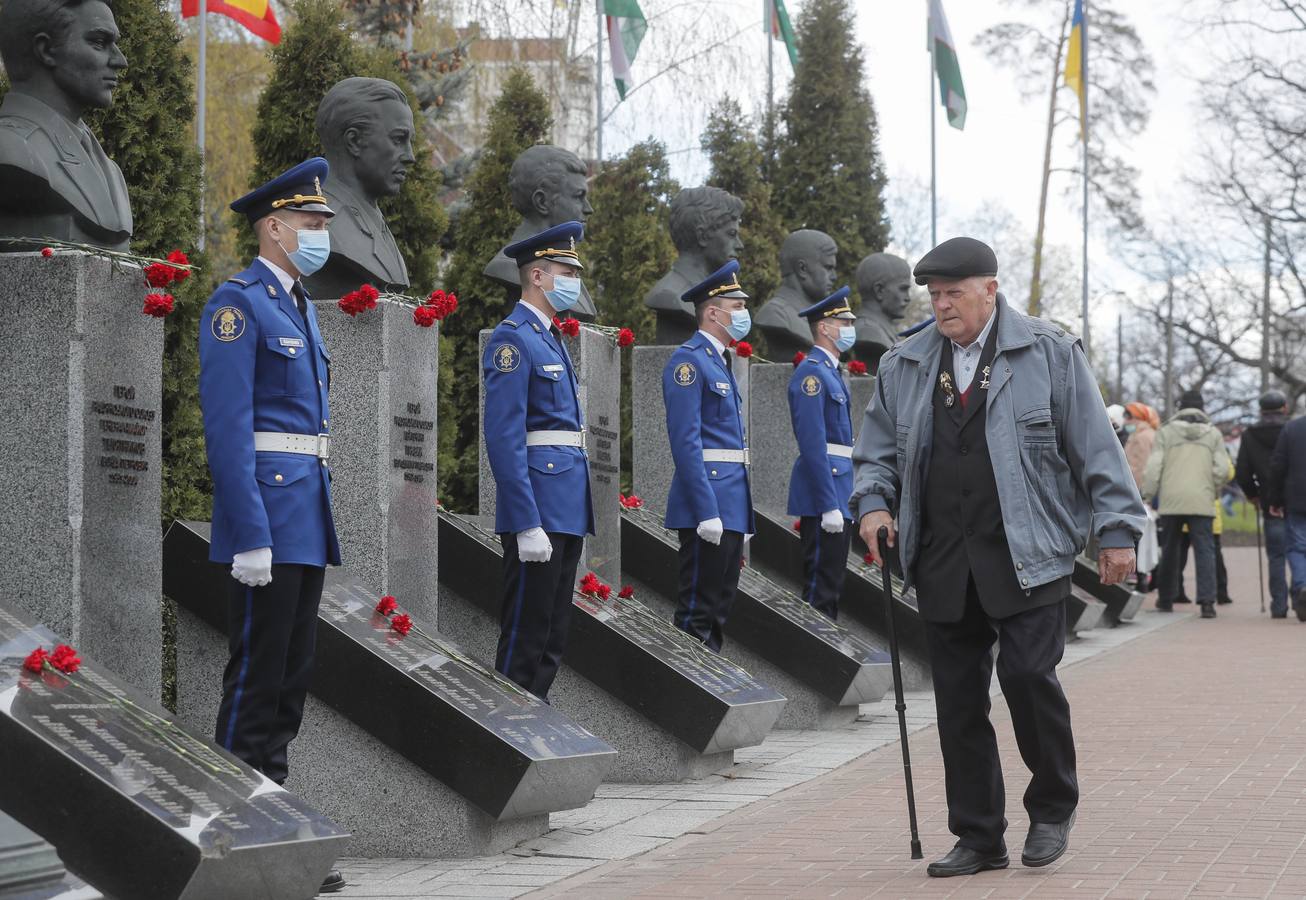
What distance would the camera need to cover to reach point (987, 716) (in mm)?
5945

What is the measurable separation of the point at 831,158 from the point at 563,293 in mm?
12787

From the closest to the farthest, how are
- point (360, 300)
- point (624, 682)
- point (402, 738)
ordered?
point (402, 738) → point (360, 300) → point (624, 682)

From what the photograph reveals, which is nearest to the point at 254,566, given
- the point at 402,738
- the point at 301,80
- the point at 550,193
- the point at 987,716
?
the point at 402,738

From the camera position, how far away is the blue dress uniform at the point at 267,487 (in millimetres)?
Answer: 5812

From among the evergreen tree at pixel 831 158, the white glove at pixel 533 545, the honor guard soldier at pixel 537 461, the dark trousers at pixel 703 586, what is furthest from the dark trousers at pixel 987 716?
the evergreen tree at pixel 831 158

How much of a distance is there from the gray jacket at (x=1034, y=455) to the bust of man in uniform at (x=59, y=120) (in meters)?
2.69

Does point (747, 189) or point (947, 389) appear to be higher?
point (747, 189)

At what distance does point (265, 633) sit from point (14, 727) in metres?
1.07

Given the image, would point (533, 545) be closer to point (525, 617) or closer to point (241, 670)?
point (525, 617)

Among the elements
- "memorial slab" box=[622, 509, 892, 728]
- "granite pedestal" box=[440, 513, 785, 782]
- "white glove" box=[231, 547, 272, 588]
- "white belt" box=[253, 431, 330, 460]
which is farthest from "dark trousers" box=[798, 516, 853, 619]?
"white glove" box=[231, 547, 272, 588]

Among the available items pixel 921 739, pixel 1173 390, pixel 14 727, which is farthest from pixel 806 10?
pixel 1173 390

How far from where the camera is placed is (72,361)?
5.98 metres

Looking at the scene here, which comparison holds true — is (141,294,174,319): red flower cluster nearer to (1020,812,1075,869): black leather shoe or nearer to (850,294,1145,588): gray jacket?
(850,294,1145,588): gray jacket

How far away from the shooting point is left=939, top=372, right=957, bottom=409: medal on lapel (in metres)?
6.08
